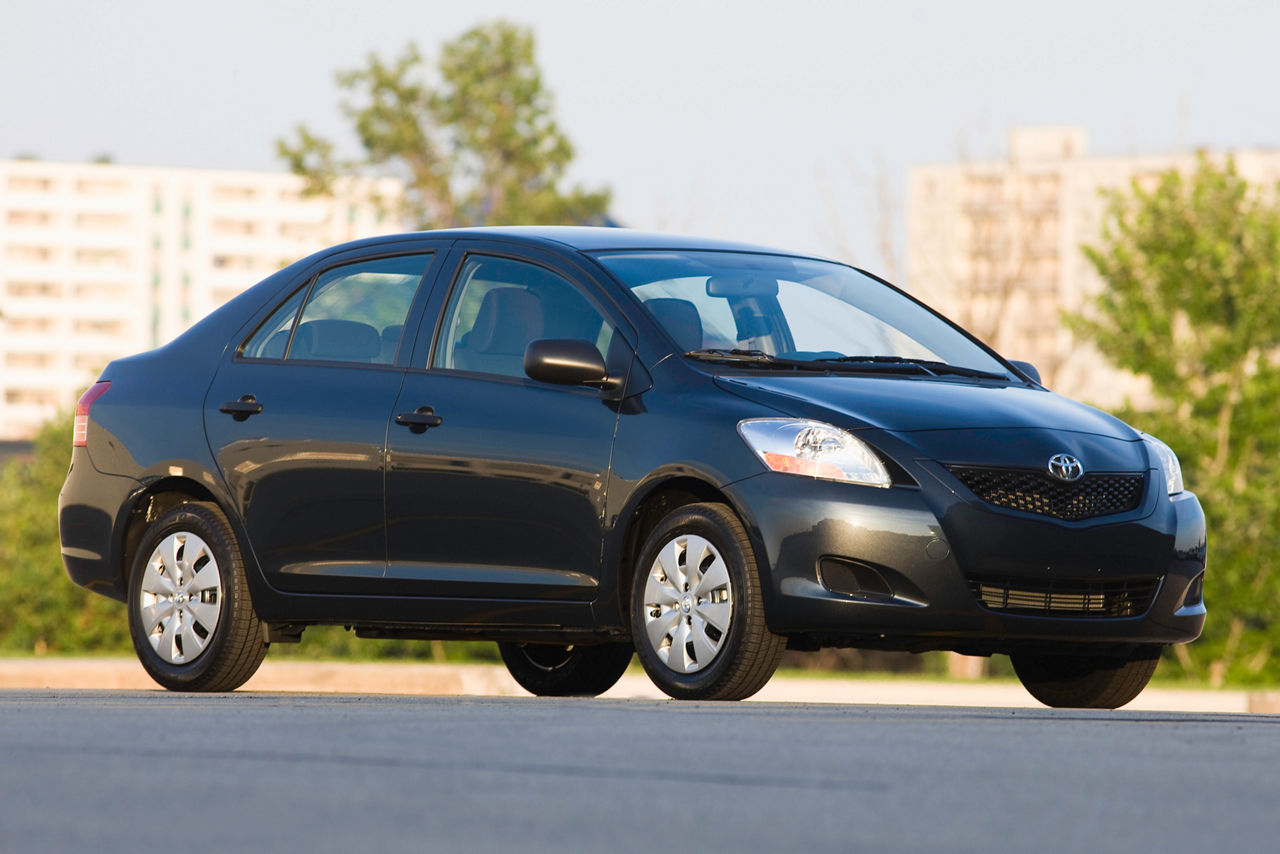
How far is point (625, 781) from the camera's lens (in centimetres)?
446

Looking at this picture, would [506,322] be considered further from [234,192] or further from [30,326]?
[234,192]

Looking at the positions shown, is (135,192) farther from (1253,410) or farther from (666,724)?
(666,724)

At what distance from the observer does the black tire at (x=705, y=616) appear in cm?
708

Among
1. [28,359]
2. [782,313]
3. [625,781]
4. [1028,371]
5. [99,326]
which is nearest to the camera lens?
[625,781]

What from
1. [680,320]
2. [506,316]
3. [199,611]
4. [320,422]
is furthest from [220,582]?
[680,320]

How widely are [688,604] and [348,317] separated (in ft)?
7.05

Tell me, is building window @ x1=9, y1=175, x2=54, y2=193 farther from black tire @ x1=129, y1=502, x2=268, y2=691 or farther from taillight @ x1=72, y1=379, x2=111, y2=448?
black tire @ x1=129, y1=502, x2=268, y2=691

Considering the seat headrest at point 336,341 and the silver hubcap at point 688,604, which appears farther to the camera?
the seat headrest at point 336,341

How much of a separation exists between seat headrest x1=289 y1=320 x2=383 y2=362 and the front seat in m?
0.44

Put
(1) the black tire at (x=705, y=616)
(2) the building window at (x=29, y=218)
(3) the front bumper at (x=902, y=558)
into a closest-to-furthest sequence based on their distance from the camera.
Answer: (3) the front bumper at (x=902, y=558), (1) the black tire at (x=705, y=616), (2) the building window at (x=29, y=218)

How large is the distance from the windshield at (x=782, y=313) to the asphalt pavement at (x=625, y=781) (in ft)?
6.11

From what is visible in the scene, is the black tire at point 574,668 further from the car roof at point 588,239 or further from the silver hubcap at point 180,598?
the car roof at point 588,239

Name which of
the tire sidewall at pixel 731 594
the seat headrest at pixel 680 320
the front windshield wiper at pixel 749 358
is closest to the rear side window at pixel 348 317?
the seat headrest at pixel 680 320

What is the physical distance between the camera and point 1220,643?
96.1ft
